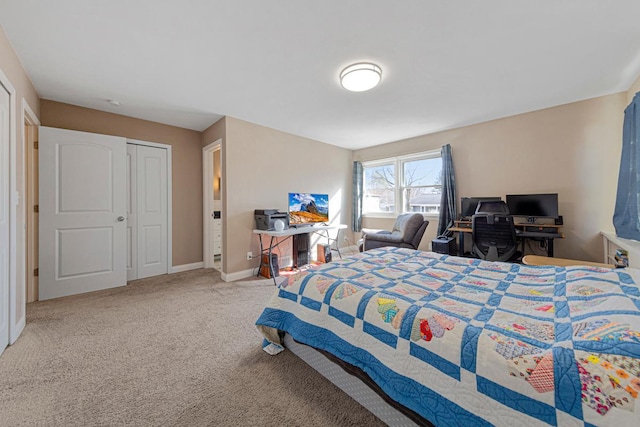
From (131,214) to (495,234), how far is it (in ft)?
16.4

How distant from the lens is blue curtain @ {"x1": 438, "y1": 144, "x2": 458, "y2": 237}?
13.5ft

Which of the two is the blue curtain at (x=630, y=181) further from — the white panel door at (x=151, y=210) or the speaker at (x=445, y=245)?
the white panel door at (x=151, y=210)

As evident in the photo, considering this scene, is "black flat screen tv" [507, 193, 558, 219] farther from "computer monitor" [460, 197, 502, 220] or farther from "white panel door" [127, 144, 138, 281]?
"white panel door" [127, 144, 138, 281]

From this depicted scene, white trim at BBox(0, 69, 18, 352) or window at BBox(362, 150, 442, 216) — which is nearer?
white trim at BBox(0, 69, 18, 352)

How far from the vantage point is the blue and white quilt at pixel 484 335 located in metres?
0.73

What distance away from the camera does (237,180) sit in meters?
3.63

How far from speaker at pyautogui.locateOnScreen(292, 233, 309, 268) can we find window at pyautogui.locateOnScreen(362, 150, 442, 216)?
6.40 ft

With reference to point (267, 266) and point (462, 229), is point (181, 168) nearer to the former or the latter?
point (267, 266)

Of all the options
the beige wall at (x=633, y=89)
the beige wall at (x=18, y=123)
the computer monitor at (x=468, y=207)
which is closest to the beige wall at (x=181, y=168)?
the beige wall at (x=18, y=123)

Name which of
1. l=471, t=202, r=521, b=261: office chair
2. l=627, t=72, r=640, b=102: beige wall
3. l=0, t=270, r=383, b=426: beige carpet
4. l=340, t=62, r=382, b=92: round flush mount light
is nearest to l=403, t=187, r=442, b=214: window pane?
l=471, t=202, r=521, b=261: office chair

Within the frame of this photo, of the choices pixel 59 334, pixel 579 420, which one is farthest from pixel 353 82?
pixel 59 334

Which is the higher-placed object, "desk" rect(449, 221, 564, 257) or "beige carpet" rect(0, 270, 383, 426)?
"desk" rect(449, 221, 564, 257)

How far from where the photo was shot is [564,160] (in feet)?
10.7

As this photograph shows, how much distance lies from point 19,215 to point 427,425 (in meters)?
3.41
